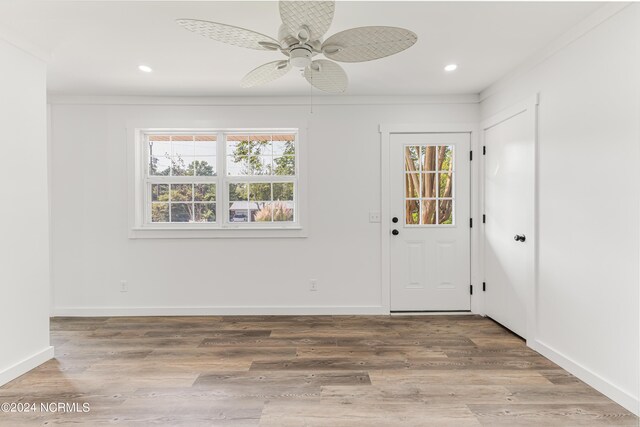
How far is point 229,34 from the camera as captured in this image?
1593 millimetres

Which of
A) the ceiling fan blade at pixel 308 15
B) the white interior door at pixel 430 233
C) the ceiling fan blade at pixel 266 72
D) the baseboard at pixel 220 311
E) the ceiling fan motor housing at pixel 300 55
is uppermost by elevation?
the ceiling fan blade at pixel 308 15

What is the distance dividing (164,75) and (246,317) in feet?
8.15

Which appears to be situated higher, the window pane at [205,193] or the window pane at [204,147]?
the window pane at [204,147]

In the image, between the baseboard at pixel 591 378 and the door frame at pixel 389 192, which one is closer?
the baseboard at pixel 591 378

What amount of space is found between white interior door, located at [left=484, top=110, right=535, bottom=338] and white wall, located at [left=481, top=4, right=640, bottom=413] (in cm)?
15

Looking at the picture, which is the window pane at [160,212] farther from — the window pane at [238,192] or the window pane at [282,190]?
the window pane at [282,190]

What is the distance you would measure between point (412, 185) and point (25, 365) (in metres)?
3.63

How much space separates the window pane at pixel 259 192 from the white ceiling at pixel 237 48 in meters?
0.99

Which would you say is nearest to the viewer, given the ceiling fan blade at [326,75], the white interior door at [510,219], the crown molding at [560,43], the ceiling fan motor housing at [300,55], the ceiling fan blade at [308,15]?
the ceiling fan blade at [308,15]

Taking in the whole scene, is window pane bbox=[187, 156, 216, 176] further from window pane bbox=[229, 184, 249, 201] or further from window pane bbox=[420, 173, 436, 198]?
window pane bbox=[420, 173, 436, 198]

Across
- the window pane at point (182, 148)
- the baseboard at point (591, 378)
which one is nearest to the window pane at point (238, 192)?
the window pane at point (182, 148)

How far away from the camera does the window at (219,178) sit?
3.87 m

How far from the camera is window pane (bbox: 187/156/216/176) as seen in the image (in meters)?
3.89

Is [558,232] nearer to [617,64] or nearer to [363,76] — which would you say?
[617,64]
